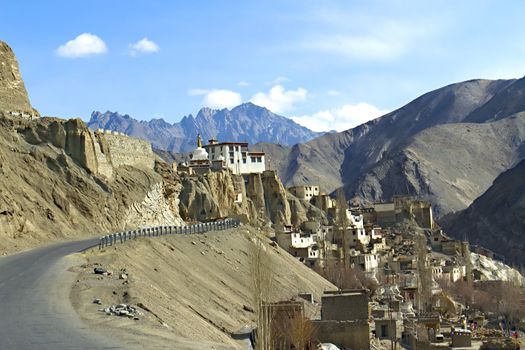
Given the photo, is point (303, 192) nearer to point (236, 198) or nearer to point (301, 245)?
point (236, 198)

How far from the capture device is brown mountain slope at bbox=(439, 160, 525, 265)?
4990 inches

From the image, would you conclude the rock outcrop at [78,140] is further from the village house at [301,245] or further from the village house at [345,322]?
Answer: the village house at [345,322]

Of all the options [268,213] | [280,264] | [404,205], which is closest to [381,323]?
[280,264]

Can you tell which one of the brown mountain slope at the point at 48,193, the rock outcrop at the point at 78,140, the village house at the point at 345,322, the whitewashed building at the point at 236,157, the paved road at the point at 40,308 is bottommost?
the village house at the point at 345,322

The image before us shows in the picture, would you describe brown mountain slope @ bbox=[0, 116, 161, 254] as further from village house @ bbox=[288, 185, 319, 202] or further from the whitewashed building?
village house @ bbox=[288, 185, 319, 202]

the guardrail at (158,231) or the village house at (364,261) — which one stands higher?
the guardrail at (158,231)

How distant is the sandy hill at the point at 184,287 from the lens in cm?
2078

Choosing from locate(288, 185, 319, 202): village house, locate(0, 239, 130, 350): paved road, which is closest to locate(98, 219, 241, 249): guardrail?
locate(0, 239, 130, 350): paved road

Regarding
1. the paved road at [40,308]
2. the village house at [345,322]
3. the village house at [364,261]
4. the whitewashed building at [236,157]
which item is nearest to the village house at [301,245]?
the village house at [364,261]

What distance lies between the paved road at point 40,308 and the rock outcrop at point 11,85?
82.6ft

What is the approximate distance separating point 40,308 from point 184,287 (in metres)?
10.4

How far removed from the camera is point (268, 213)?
86.6 meters

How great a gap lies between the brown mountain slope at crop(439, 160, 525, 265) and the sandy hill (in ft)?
280

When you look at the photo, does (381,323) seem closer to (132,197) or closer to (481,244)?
(132,197)
